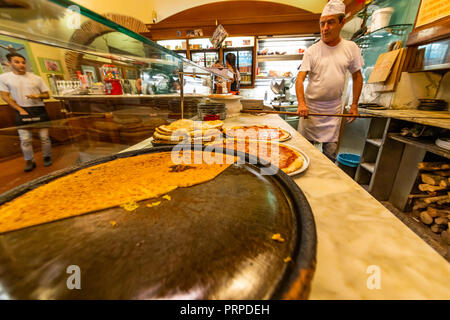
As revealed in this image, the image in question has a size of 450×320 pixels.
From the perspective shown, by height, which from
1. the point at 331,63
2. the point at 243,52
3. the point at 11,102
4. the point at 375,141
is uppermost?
the point at 243,52

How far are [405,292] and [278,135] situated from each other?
126cm

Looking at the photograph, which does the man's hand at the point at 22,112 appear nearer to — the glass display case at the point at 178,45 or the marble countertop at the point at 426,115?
the glass display case at the point at 178,45

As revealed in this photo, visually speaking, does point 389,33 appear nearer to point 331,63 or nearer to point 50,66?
point 331,63

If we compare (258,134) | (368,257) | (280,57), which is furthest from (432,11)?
(280,57)

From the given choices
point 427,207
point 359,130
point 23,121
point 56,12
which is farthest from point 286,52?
point 23,121

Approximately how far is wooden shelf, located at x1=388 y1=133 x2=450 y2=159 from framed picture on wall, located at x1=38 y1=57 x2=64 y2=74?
27.6 ft

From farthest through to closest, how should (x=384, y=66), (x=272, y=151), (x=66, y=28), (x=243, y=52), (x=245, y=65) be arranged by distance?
(x=245, y=65), (x=243, y=52), (x=384, y=66), (x=272, y=151), (x=66, y=28)

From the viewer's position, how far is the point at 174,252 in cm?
41

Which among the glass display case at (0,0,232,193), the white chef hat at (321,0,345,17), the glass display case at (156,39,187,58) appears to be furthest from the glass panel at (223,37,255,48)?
the white chef hat at (321,0,345,17)

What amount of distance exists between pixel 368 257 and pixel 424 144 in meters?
2.45

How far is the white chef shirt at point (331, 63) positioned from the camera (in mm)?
2258

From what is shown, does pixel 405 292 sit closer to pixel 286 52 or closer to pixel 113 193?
pixel 113 193

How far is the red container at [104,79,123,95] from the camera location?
3506mm
